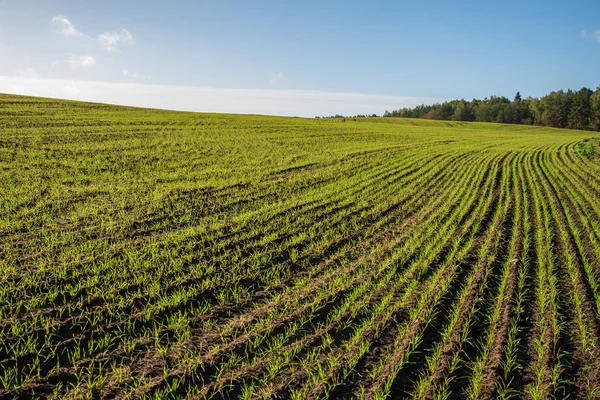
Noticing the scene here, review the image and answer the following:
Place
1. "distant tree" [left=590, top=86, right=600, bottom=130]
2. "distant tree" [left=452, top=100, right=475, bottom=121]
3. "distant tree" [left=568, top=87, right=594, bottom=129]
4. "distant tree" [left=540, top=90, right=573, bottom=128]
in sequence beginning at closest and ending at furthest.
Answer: "distant tree" [left=590, top=86, right=600, bottom=130], "distant tree" [left=568, top=87, right=594, bottom=129], "distant tree" [left=540, top=90, right=573, bottom=128], "distant tree" [left=452, top=100, right=475, bottom=121]

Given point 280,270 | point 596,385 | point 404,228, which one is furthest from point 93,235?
point 596,385

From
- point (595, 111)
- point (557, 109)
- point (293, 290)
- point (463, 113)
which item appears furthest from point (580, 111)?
point (293, 290)

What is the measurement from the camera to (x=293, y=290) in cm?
612

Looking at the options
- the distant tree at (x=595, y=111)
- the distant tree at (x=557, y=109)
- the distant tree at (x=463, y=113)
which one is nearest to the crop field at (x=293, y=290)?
the distant tree at (x=595, y=111)

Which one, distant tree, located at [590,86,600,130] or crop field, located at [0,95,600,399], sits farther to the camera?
distant tree, located at [590,86,600,130]

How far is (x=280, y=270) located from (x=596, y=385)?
453cm

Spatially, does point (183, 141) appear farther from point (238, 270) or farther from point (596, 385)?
point (596, 385)

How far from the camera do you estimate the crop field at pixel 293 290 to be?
165 inches

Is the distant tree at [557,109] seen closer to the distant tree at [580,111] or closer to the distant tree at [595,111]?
the distant tree at [580,111]

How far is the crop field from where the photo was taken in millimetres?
4199

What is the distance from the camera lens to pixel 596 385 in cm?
420

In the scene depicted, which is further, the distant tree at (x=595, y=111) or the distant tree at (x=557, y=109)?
the distant tree at (x=557, y=109)

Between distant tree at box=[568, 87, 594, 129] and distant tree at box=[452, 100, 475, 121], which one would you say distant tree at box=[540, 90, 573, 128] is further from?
distant tree at box=[452, 100, 475, 121]

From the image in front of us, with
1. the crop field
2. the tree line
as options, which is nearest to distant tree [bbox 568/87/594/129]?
the tree line
